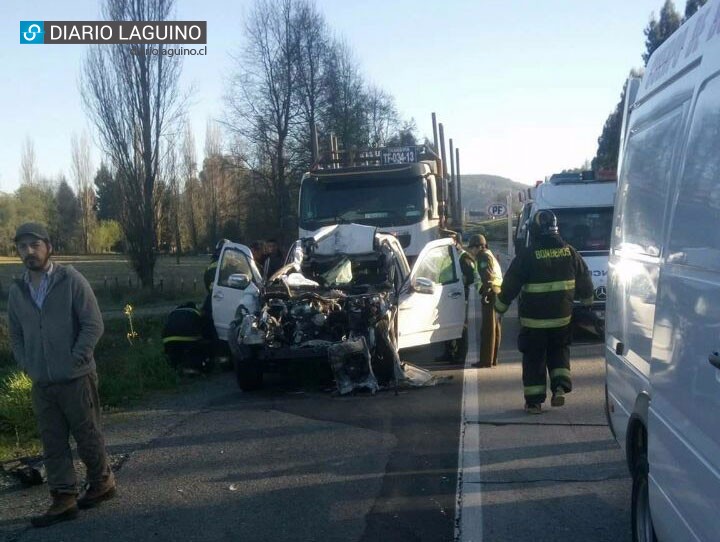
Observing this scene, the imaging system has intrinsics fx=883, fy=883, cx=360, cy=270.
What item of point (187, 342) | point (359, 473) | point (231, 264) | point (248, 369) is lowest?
point (359, 473)

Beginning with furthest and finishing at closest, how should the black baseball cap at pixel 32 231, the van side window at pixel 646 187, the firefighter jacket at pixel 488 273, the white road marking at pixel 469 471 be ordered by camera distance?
1. the firefighter jacket at pixel 488 273
2. the black baseball cap at pixel 32 231
3. the white road marking at pixel 469 471
4. the van side window at pixel 646 187

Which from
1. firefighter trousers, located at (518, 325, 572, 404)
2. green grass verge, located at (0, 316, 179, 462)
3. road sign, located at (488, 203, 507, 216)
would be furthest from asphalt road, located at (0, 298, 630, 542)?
road sign, located at (488, 203, 507, 216)

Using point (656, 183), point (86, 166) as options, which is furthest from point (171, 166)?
point (86, 166)

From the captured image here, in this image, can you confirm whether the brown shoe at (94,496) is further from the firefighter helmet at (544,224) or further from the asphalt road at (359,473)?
the firefighter helmet at (544,224)

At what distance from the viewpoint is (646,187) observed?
187 inches

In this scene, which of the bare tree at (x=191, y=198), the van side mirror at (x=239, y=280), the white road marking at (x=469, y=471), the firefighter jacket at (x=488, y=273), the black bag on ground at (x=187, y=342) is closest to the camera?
the white road marking at (x=469, y=471)

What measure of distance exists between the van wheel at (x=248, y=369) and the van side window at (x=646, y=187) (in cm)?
516

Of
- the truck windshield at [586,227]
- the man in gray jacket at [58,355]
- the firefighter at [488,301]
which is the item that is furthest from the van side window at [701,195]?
the truck windshield at [586,227]

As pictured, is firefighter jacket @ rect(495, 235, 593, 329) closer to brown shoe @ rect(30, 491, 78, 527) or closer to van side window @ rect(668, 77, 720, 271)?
brown shoe @ rect(30, 491, 78, 527)

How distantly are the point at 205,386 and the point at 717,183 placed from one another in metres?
8.63

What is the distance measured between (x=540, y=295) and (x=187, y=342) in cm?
523

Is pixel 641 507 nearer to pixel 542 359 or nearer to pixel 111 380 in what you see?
pixel 542 359

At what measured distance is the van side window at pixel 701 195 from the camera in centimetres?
319

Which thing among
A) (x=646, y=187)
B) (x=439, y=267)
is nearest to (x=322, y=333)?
(x=439, y=267)
